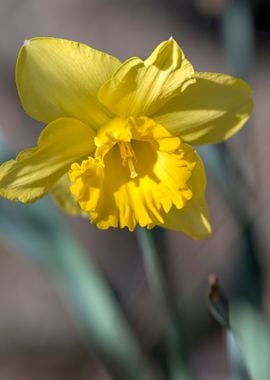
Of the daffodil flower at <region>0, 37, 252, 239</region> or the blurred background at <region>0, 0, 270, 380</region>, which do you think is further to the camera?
the blurred background at <region>0, 0, 270, 380</region>

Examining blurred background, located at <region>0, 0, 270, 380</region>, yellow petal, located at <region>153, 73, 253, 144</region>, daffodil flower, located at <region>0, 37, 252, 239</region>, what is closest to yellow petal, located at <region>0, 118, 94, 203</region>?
daffodil flower, located at <region>0, 37, 252, 239</region>

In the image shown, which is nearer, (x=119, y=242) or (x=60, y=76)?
(x=60, y=76)

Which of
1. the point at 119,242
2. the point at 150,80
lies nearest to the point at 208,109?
the point at 150,80

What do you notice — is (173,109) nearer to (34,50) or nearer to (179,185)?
(179,185)

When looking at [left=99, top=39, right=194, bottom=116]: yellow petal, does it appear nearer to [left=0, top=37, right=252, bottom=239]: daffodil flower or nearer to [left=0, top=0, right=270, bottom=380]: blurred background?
[left=0, top=37, right=252, bottom=239]: daffodil flower

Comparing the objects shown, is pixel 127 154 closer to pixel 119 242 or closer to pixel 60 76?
pixel 60 76

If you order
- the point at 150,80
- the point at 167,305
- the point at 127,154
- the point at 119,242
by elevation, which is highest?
the point at 150,80
